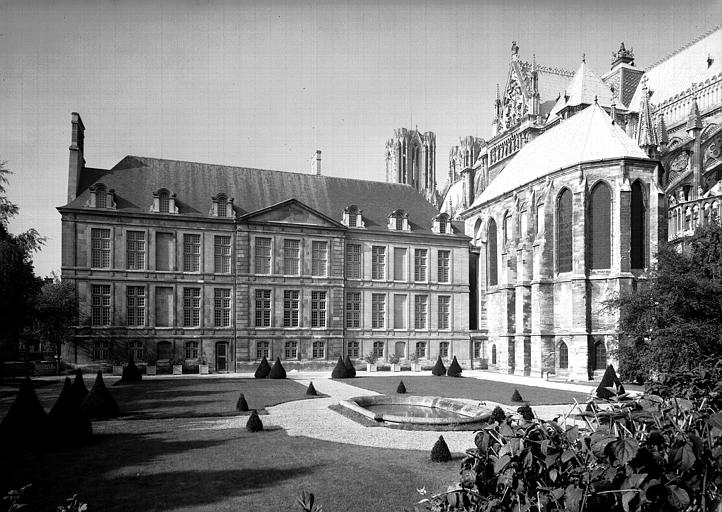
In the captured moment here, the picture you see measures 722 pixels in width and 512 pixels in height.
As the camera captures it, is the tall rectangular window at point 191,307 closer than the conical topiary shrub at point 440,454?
No

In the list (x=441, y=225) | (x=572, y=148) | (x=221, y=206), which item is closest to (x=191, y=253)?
(x=221, y=206)

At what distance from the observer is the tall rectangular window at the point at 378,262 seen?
43031mm

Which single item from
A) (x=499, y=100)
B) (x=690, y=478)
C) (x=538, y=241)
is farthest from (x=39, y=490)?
(x=499, y=100)

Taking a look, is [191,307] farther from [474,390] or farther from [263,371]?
[474,390]

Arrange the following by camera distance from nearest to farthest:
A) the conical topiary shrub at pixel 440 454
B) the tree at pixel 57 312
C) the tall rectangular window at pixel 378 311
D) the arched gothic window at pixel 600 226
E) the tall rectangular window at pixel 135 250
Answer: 1. the conical topiary shrub at pixel 440 454
2. the tree at pixel 57 312
3. the arched gothic window at pixel 600 226
4. the tall rectangular window at pixel 135 250
5. the tall rectangular window at pixel 378 311

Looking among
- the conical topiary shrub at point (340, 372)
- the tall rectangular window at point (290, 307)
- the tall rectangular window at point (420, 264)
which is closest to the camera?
the conical topiary shrub at point (340, 372)

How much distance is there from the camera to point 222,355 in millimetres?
38250

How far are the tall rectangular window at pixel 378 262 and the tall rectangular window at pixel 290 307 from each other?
6.39 metres

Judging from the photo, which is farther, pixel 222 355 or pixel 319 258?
pixel 319 258

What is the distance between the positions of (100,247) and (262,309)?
37.8 feet

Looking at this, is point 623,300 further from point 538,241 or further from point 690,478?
point 690,478

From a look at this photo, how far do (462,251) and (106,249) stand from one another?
2679 centimetres

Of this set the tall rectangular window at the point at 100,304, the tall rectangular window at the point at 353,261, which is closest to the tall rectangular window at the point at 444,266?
the tall rectangular window at the point at 353,261

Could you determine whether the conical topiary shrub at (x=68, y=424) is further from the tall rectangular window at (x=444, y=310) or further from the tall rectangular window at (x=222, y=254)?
the tall rectangular window at (x=444, y=310)
